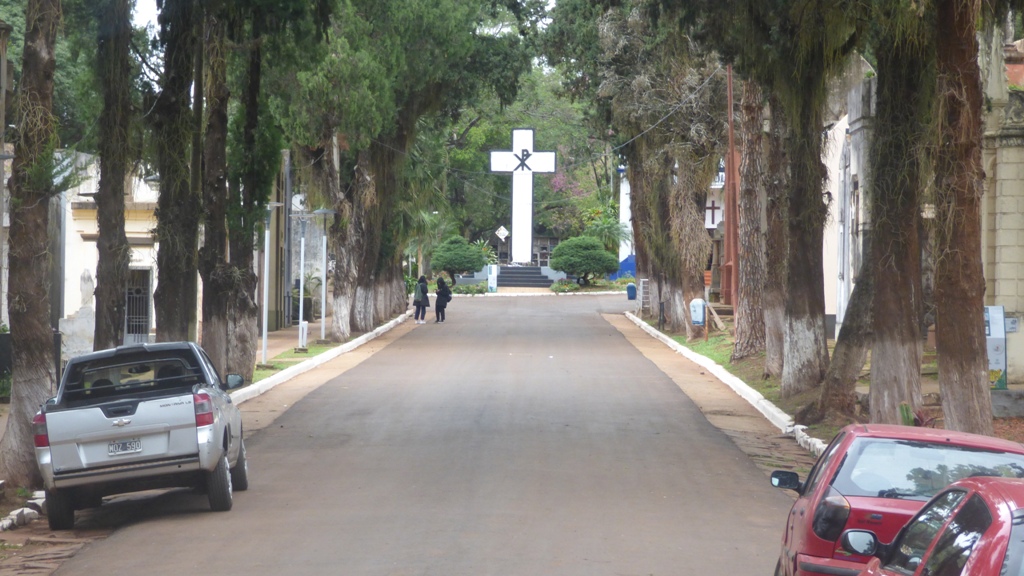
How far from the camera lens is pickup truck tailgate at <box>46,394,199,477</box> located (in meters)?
10.7

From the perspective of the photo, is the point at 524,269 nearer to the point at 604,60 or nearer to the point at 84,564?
the point at 604,60

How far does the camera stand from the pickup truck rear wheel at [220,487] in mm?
11117

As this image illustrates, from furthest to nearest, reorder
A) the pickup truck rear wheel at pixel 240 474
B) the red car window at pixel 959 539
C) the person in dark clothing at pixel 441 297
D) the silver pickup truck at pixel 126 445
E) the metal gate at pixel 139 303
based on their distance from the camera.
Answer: the person in dark clothing at pixel 441 297, the metal gate at pixel 139 303, the pickup truck rear wheel at pixel 240 474, the silver pickup truck at pixel 126 445, the red car window at pixel 959 539

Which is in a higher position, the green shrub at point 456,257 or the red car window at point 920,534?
the green shrub at point 456,257

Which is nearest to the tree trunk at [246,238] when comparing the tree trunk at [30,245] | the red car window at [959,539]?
the tree trunk at [30,245]

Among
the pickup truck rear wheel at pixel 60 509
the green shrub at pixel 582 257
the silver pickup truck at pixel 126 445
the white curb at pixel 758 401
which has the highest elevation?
the green shrub at pixel 582 257

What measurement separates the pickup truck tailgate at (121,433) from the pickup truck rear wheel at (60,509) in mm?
368

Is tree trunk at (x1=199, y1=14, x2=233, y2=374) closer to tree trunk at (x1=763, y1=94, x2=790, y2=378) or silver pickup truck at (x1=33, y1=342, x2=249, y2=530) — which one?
tree trunk at (x1=763, y1=94, x2=790, y2=378)

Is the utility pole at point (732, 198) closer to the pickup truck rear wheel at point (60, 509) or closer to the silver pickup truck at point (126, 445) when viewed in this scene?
the silver pickup truck at point (126, 445)

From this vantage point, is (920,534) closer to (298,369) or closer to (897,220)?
(897,220)

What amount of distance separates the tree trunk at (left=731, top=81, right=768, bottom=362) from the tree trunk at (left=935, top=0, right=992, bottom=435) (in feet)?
36.8

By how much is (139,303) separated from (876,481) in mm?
29838

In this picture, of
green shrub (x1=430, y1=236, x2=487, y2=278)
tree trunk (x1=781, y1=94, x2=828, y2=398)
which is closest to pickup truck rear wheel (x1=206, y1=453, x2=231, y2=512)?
tree trunk (x1=781, y1=94, x2=828, y2=398)

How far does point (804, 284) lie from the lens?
20.3 m
